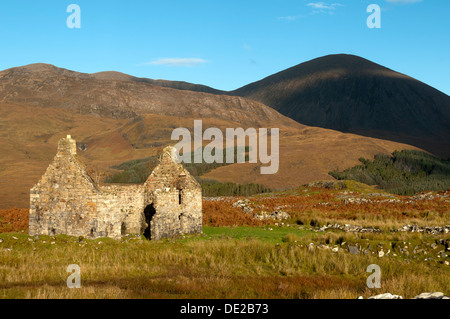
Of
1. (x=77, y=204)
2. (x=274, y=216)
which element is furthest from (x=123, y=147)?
(x=77, y=204)

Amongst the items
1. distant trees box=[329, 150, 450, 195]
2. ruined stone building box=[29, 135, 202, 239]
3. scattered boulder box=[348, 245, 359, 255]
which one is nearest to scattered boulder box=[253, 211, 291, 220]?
ruined stone building box=[29, 135, 202, 239]

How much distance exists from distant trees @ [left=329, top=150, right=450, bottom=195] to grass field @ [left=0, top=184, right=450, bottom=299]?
166ft

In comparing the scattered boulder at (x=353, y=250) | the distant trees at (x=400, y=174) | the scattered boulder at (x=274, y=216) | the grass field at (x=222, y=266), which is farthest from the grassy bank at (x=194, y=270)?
the distant trees at (x=400, y=174)

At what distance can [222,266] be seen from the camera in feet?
48.4

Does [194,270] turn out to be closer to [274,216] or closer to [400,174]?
[274,216]

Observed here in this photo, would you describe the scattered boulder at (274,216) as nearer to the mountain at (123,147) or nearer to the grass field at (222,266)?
the grass field at (222,266)

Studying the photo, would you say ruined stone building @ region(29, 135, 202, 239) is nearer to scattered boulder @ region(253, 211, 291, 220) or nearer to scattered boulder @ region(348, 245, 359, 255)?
scattered boulder @ region(348, 245, 359, 255)

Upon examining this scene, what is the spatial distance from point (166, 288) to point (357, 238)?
1310cm

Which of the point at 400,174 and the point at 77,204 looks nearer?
the point at 77,204

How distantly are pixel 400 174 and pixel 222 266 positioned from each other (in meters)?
78.2

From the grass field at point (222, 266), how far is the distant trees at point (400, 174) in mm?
50539

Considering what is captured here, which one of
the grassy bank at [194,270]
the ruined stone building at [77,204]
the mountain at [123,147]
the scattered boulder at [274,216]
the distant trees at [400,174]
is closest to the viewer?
the grassy bank at [194,270]

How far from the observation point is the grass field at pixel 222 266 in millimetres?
11508

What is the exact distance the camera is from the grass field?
37.8ft
